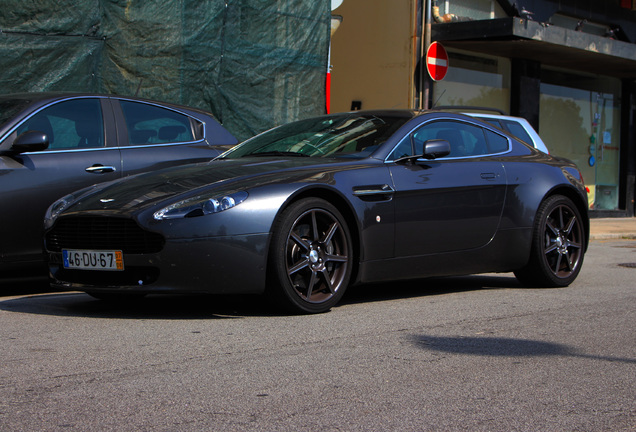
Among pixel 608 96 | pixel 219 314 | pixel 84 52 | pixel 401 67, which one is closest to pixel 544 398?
pixel 219 314

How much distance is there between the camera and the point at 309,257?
552 centimetres

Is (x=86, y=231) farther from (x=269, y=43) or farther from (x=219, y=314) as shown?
(x=269, y=43)

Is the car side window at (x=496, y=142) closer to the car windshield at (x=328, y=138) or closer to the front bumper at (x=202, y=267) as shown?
the car windshield at (x=328, y=138)

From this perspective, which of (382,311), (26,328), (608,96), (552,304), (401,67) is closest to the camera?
(26,328)

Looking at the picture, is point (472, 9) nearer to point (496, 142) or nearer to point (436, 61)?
point (436, 61)

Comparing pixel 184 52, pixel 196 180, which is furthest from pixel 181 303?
pixel 184 52

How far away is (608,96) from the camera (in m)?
23.2

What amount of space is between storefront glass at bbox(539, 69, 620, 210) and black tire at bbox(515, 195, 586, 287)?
13601 millimetres

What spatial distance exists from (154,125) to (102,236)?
7.87 ft

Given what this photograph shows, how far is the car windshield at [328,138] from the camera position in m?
6.36

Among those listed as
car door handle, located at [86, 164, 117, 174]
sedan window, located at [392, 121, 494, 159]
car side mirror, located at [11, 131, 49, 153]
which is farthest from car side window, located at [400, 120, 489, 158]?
car side mirror, located at [11, 131, 49, 153]

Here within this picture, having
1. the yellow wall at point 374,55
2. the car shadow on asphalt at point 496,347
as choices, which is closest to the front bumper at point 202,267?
the car shadow on asphalt at point 496,347

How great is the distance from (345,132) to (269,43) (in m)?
7.55

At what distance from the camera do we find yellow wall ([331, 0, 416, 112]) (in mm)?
17234
